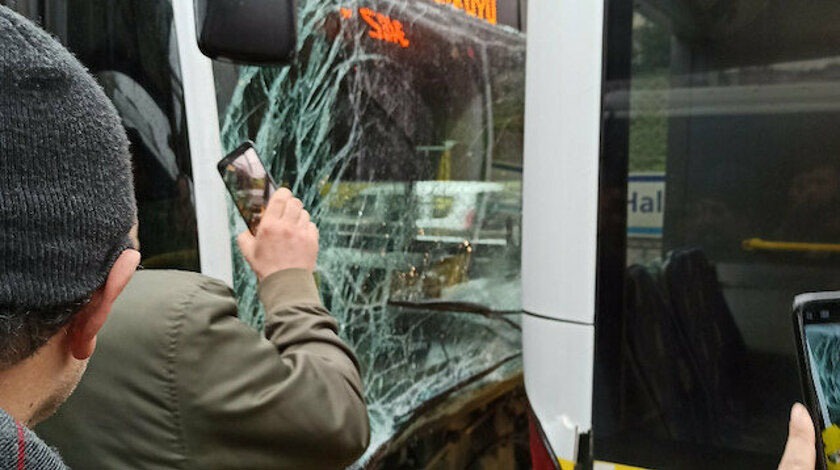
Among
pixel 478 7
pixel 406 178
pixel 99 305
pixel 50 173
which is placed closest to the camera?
pixel 50 173

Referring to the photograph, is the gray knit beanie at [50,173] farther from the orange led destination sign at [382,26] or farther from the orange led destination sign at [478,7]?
the orange led destination sign at [478,7]

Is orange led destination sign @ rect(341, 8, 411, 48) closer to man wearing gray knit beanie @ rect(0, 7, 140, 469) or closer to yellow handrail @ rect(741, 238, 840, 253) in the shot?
yellow handrail @ rect(741, 238, 840, 253)

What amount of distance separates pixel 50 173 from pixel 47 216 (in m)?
0.04

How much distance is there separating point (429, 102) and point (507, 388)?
122cm

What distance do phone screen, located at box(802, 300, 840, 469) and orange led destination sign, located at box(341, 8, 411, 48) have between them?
189 cm

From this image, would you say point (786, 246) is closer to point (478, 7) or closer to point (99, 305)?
point (99, 305)

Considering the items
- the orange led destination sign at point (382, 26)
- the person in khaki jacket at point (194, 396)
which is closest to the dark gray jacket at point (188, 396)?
the person in khaki jacket at point (194, 396)

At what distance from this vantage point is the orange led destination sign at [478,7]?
10.3ft

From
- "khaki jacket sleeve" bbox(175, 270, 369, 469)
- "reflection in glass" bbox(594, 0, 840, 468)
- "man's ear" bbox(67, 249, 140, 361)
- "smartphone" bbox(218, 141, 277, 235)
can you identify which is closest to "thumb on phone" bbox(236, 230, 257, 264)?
"smartphone" bbox(218, 141, 277, 235)

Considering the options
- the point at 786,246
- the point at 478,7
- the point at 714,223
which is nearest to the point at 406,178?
the point at 478,7

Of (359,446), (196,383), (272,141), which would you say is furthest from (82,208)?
(272,141)

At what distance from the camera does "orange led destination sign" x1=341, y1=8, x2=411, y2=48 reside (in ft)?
9.24

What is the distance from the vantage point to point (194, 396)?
123cm

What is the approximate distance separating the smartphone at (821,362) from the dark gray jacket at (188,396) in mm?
713
